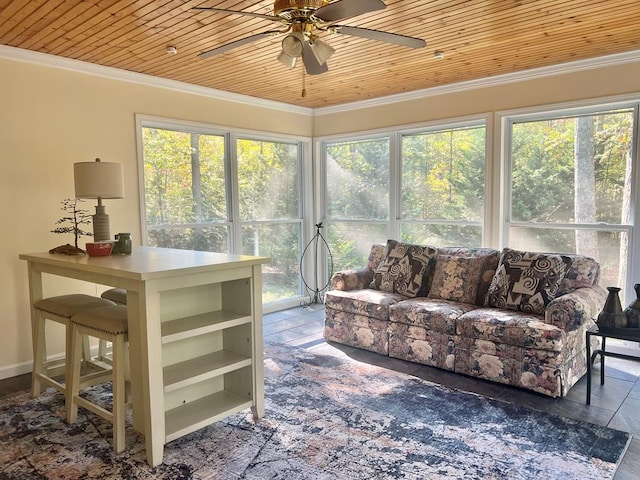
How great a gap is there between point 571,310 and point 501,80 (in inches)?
92.9

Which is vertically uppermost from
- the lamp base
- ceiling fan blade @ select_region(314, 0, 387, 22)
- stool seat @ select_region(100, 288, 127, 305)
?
ceiling fan blade @ select_region(314, 0, 387, 22)

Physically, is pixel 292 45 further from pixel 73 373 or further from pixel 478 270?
pixel 478 270

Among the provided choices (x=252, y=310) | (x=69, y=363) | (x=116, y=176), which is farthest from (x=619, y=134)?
(x=69, y=363)

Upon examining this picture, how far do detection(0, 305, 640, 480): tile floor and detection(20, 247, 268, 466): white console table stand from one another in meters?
1.36

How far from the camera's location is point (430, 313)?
3693 mm

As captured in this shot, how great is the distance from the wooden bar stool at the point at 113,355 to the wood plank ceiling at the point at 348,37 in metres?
1.80

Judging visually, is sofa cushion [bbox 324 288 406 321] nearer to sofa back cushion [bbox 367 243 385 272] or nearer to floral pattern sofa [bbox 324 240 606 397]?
floral pattern sofa [bbox 324 240 606 397]

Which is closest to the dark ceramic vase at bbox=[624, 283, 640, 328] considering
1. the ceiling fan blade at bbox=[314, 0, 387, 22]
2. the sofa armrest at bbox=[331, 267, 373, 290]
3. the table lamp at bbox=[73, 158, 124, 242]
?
the sofa armrest at bbox=[331, 267, 373, 290]

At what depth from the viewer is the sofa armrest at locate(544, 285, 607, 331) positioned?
3.11m

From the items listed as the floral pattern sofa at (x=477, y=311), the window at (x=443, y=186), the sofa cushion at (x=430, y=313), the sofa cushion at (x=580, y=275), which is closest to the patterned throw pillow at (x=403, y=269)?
the floral pattern sofa at (x=477, y=311)

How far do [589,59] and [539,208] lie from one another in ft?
4.28

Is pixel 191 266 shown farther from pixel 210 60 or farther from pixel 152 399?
pixel 210 60

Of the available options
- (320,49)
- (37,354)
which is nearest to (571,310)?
(320,49)

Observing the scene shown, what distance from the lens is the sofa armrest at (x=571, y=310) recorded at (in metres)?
3.11
